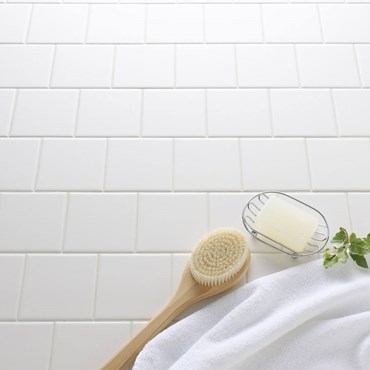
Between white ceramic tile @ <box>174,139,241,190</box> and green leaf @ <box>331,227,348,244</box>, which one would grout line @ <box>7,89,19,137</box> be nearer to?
white ceramic tile @ <box>174,139,241,190</box>

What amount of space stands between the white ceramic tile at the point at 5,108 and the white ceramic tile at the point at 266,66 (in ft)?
1.88

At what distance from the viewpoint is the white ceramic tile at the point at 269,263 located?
3.30ft

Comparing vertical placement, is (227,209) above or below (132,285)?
above

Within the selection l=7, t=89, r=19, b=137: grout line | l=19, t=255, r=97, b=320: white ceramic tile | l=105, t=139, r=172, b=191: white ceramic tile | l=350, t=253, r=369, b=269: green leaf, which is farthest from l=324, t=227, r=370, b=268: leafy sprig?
l=7, t=89, r=19, b=137: grout line

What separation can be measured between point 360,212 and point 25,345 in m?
0.76

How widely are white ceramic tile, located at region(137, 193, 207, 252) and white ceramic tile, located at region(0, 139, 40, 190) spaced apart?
27 centimetres

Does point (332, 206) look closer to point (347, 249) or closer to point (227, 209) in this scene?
point (347, 249)

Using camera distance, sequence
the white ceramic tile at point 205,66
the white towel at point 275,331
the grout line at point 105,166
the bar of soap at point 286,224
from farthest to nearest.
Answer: the white ceramic tile at point 205,66 < the grout line at point 105,166 < the bar of soap at point 286,224 < the white towel at point 275,331

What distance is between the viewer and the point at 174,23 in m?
1.29

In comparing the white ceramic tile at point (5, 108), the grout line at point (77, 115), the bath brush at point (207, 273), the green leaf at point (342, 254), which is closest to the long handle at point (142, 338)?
the bath brush at point (207, 273)

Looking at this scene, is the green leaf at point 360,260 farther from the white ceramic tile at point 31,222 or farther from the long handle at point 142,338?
the white ceramic tile at point 31,222

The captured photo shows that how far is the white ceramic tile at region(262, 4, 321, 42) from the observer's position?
1269mm

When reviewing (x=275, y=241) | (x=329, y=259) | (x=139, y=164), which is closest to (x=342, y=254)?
(x=329, y=259)

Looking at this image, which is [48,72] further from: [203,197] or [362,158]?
[362,158]
